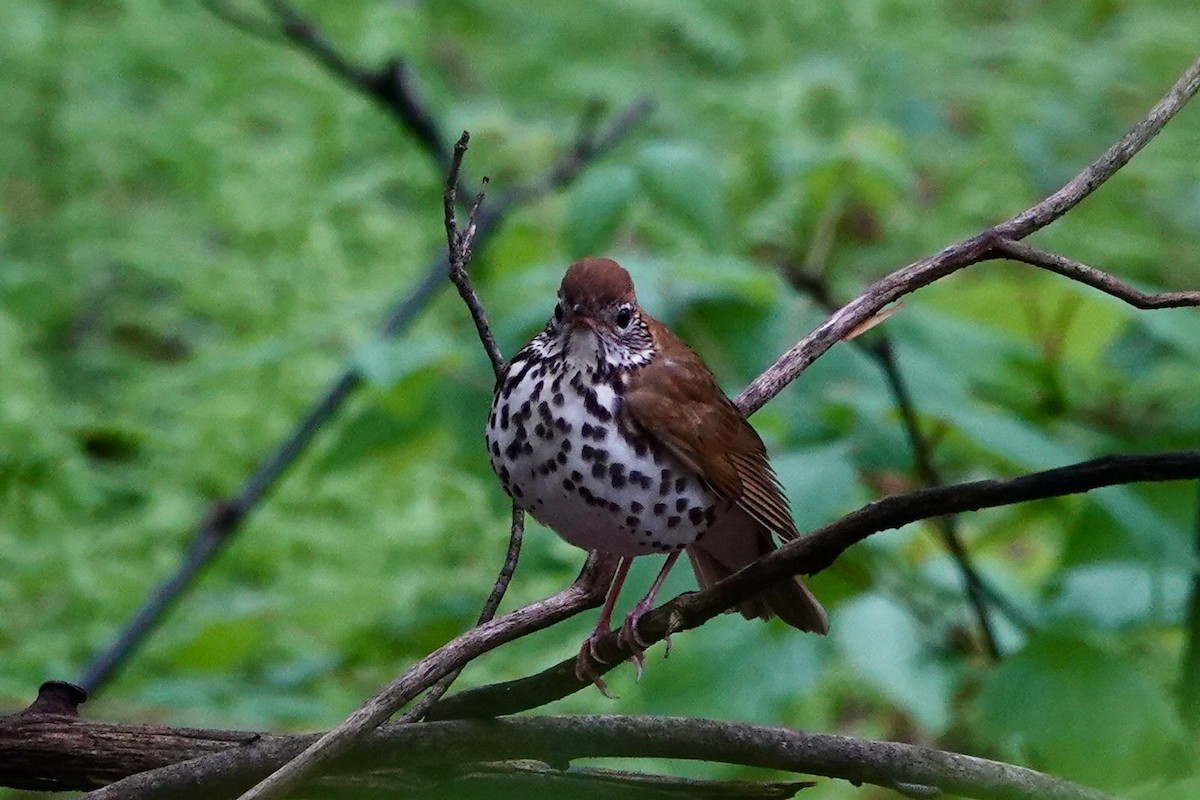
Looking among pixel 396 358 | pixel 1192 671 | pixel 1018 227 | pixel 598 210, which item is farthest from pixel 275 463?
pixel 1018 227

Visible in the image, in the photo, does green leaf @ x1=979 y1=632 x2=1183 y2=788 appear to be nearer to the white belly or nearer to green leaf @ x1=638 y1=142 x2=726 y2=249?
the white belly

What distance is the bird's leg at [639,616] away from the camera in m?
1.03

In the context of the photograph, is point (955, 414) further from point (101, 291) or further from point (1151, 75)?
point (1151, 75)

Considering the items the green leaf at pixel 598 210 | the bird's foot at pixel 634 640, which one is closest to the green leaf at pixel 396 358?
the green leaf at pixel 598 210

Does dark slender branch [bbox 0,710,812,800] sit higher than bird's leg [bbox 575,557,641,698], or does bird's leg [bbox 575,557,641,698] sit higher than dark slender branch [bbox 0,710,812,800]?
bird's leg [bbox 575,557,641,698]

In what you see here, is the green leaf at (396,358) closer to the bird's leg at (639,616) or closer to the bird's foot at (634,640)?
the bird's leg at (639,616)

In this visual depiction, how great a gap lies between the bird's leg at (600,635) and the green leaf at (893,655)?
1.42ft

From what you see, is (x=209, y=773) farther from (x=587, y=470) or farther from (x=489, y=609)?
(x=587, y=470)

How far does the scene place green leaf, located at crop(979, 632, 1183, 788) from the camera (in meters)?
1.40

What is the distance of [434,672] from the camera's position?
858 millimetres

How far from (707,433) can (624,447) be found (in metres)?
0.08

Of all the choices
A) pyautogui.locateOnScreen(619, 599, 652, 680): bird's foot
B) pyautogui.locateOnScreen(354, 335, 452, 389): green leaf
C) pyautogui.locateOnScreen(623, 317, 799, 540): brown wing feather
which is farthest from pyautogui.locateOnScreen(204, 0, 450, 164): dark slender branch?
pyautogui.locateOnScreen(619, 599, 652, 680): bird's foot

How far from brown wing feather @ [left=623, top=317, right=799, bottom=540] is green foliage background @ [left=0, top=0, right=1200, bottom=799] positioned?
83 millimetres

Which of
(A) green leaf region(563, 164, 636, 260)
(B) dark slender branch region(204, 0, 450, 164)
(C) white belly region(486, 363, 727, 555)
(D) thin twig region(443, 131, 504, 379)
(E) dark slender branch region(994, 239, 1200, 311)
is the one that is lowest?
(E) dark slender branch region(994, 239, 1200, 311)
